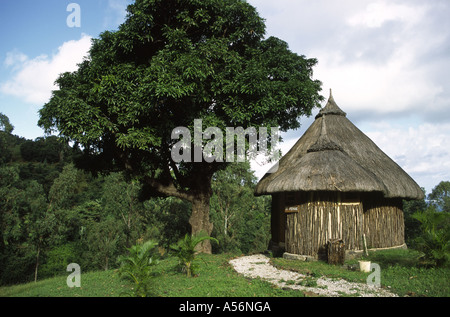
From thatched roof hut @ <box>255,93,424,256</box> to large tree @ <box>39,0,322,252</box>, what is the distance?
1.97 metres

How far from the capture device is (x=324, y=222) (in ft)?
35.5

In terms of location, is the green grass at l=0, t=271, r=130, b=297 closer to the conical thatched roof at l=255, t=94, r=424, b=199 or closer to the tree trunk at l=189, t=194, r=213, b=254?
the tree trunk at l=189, t=194, r=213, b=254

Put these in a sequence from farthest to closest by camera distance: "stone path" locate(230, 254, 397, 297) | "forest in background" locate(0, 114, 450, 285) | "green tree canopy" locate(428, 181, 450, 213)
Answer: "green tree canopy" locate(428, 181, 450, 213) < "forest in background" locate(0, 114, 450, 285) < "stone path" locate(230, 254, 397, 297)

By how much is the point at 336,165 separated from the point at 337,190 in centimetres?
116

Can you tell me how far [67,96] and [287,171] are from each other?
8879mm

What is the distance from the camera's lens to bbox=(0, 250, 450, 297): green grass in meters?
6.61

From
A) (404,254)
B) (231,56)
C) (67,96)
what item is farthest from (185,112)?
(404,254)

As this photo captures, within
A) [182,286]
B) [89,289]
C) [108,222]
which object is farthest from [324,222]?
[108,222]

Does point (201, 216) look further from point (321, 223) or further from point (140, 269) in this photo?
point (140, 269)

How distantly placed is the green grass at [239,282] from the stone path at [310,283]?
0.72 feet

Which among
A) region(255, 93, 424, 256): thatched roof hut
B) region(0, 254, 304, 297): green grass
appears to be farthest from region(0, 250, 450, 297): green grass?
region(255, 93, 424, 256): thatched roof hut

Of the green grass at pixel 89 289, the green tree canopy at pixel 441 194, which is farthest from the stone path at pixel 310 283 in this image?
the green tree canopy at pixel 441 194

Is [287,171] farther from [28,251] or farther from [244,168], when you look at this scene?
[28,251]

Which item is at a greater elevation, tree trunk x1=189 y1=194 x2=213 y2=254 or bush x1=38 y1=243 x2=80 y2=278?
tree trunk x1=189 y1=194 x2=213 y2=254
